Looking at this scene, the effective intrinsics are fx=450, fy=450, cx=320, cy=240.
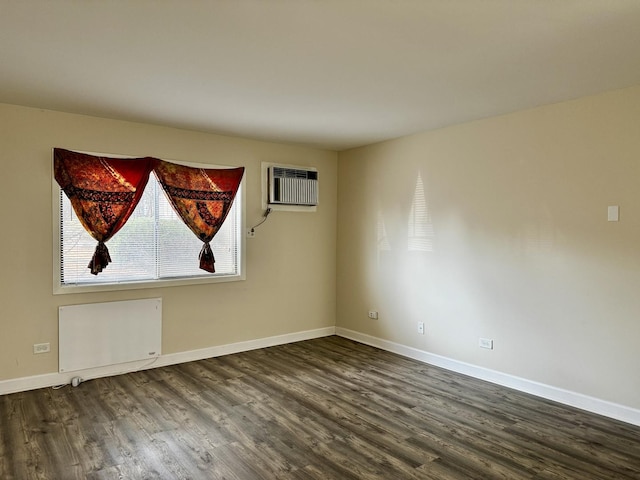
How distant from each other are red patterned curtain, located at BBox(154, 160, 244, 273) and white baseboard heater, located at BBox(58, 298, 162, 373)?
76 centimetres

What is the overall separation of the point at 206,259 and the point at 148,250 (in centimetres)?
60

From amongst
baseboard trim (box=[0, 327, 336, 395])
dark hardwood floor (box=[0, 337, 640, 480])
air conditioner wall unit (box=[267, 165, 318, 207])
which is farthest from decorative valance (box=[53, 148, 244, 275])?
dark hardwood floor (box=[0, 337, 640, 480])

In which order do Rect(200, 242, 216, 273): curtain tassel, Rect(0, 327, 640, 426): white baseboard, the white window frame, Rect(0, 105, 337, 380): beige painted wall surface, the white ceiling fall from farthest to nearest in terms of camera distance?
Rect(200, 242, 216, 273): curtain tassel < the white window frame < Rect(0, 105, 337, 380): beige painted wall surface < Rect(0, 327, 640, 426): white baseboard < the white ceiling

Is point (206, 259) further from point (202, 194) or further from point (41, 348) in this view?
point (41, 348)

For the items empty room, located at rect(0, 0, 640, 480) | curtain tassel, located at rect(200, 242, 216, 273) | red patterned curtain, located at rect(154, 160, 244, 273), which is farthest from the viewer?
curtain tassel, located at rect(200, 242, 216, 273)

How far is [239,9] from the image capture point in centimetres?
216

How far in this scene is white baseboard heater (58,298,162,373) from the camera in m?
4.09

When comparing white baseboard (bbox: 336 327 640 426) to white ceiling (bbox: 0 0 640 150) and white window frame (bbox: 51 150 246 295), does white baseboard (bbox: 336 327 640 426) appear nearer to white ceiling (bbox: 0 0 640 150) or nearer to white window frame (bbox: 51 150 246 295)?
white window frame (bbox: 51 150 246 295)

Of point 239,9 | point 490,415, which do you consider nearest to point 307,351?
point 490,415

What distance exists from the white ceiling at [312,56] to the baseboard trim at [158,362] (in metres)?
2.38

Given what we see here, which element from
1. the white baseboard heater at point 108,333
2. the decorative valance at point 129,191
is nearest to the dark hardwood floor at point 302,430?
the white baseboard heater at point 108,333

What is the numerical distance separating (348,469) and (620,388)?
2.22 meters

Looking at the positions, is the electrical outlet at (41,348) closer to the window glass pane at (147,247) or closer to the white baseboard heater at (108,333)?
the white baseboard heater at (108,333)

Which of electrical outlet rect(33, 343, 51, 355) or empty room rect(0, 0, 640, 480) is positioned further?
electrical outlet rect(33, 343, 51, 355)
